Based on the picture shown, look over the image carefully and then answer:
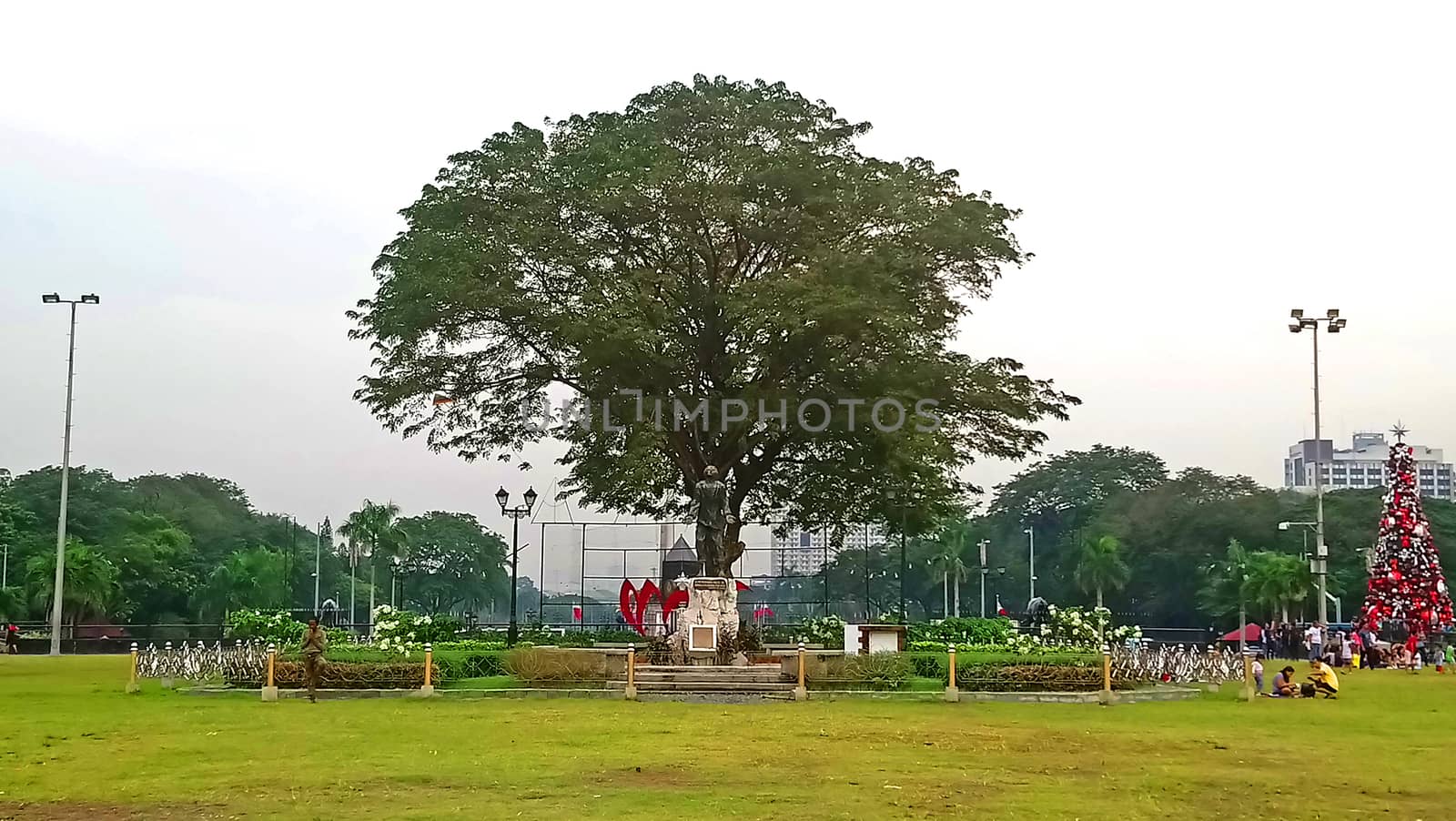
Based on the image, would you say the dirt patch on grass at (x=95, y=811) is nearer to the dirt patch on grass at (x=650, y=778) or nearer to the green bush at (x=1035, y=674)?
the dirt patch on grass at (x=650, y=778)

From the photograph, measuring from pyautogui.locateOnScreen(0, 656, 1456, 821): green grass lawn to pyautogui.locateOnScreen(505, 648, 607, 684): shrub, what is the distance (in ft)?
8.13

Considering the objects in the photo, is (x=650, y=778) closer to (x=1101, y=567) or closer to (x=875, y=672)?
(x=875, y=672)

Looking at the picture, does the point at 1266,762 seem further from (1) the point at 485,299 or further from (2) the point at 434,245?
(2) the point at 434,245

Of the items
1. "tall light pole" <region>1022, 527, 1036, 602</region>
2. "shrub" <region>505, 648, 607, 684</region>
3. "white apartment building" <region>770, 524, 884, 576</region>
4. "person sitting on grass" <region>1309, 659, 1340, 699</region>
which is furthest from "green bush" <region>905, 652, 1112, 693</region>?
"tall light pole" <region>1022, 527, 1036, 602</region>

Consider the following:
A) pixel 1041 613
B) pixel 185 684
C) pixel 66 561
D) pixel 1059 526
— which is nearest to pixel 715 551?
pixel 185 684

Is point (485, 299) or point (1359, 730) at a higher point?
point (485, 299)

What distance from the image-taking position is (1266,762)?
14.0m

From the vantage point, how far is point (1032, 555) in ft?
287

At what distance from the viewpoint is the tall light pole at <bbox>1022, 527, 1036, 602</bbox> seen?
87125 mm

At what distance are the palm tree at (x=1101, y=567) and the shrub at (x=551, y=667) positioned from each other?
56.4 meters

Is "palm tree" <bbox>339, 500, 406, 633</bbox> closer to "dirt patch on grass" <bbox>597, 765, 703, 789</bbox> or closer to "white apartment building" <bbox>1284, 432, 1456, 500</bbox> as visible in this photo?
"dirt patch on grass" <bbox>597, 765, 703, 789</bbox>

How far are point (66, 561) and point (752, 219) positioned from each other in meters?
41.6

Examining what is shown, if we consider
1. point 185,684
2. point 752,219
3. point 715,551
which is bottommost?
point 185,684

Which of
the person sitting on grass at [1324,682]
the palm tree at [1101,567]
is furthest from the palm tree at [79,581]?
the person sitting on grass at [1324,682]
